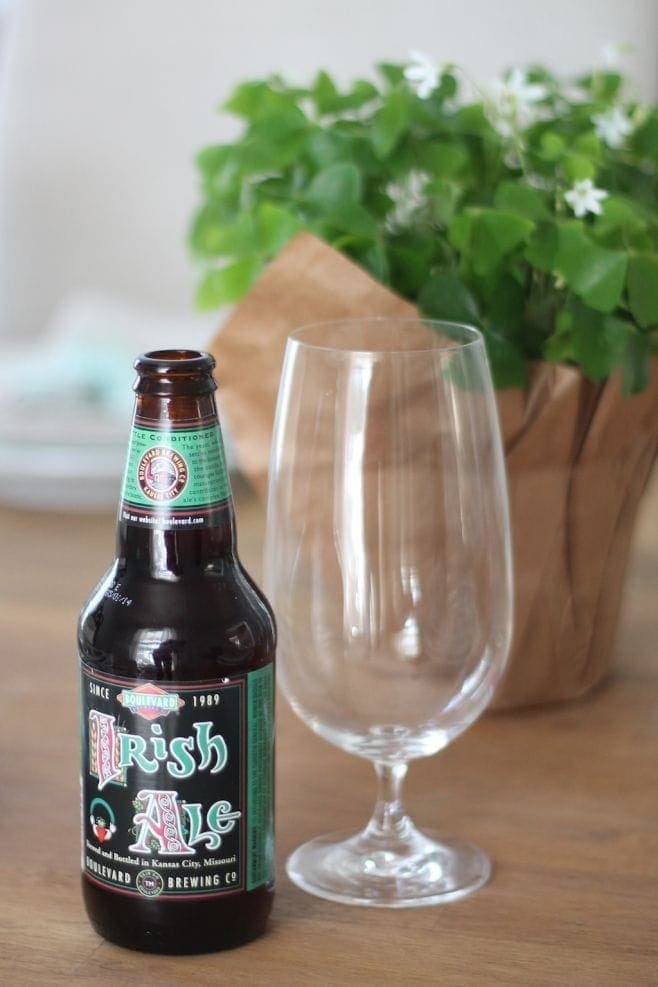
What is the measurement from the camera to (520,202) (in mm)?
773

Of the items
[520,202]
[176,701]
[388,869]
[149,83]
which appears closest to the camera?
[176,701]

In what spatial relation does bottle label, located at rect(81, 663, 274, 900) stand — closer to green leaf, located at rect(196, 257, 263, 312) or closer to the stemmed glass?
the stemmed glass

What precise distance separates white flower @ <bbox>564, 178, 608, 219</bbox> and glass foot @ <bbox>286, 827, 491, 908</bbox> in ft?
1.13

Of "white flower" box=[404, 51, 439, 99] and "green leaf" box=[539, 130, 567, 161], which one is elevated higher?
"white flower" box=[404, 51, 439, 99]

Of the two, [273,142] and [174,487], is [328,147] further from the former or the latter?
[174,487]

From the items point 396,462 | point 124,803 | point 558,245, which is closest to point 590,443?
point 558,245

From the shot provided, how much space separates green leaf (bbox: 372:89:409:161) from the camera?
814 mm

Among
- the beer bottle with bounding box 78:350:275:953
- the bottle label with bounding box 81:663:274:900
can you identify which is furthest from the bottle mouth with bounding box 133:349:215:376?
the bottle label with bounding box 81:663:274:900

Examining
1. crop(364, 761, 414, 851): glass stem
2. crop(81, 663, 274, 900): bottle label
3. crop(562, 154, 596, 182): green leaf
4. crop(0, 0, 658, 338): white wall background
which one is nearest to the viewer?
crop(81, 663, 274, 900): bottle label

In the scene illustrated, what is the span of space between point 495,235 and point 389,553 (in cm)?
22

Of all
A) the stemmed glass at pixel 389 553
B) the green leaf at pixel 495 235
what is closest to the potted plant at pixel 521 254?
the green leaf at pixel 495 235

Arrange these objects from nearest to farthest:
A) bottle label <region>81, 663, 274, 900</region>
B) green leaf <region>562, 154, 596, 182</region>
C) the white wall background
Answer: bottle label <region>81, 663, 274, 900</region>
green leaf <region>562, 154, 596, 182</region>
the white wall background

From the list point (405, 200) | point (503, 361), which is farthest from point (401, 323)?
point (405, 200)

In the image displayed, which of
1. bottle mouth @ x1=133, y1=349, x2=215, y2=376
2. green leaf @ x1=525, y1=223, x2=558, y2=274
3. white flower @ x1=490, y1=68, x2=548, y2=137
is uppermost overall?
white flower @ x1=490, y1=68, x2=548, y2=137
